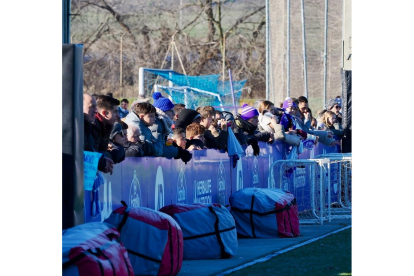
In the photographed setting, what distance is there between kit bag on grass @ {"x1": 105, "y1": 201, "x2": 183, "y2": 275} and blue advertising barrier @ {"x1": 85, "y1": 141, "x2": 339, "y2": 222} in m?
0.47

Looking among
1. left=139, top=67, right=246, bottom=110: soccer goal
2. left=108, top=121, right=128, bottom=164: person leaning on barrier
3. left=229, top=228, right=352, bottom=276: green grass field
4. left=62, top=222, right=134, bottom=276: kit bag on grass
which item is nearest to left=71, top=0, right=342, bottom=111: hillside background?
left=139, top=67, right=246, bottom=110: soccer goal

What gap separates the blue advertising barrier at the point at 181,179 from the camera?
9000 mm

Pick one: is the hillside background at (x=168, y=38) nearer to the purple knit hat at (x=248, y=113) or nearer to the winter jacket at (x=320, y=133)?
the winter jacket at (x=320, y=133)

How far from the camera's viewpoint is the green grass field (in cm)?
828

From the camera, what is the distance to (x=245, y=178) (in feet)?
42.9

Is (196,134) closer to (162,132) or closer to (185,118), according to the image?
(185,118)

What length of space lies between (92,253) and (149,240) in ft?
4.98

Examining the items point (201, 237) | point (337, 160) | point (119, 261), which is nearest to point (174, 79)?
point (337, 160)

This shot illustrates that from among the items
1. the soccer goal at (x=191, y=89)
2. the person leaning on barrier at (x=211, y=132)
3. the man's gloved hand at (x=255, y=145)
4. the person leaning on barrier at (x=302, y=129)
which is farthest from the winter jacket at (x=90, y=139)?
the soccer goal at (x=191, y=89)

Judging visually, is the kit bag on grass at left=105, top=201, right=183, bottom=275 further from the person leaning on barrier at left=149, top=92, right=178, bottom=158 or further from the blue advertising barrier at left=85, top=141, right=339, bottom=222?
the person leaning on barrier at left=149, top=92, right=178, bottom=158

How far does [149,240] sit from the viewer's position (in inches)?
309

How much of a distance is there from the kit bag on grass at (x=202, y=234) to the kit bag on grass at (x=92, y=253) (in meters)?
2.43
